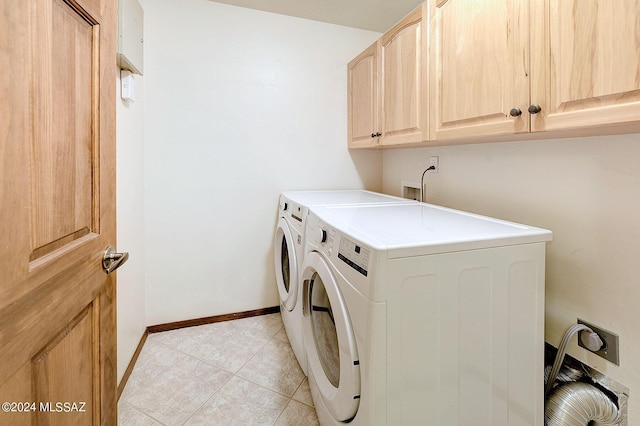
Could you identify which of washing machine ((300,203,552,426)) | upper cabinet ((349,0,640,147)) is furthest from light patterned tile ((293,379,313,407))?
upper cabinet ((349,0,640,147))

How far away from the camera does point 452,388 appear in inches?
38.5

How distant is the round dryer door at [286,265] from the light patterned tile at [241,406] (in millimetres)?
455

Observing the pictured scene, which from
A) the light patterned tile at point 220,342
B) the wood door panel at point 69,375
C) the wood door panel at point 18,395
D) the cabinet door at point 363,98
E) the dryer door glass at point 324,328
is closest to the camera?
the wood door panel at point 18,395

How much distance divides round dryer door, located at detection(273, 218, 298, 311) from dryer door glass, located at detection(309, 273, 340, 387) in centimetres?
25

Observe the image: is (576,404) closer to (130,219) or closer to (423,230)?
(423,230)

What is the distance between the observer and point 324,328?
4.64 feet

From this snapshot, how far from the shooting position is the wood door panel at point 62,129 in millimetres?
631

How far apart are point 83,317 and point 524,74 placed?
1549mm

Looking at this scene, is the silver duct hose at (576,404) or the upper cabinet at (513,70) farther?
the silver duct hose at (576,404)

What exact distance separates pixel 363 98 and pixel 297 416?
2.02 m

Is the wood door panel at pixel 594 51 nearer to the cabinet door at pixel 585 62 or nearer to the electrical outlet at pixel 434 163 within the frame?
the cabinet door at pixel 585 62

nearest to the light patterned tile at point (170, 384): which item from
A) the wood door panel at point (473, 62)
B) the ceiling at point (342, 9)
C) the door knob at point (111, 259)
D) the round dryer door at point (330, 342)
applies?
the round dryer door at point (330, 342)

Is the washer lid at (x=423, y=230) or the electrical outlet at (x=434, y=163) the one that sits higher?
the electrical outlet at (x=434, y=163)

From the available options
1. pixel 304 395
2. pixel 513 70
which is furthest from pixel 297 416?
pixel 513 70
